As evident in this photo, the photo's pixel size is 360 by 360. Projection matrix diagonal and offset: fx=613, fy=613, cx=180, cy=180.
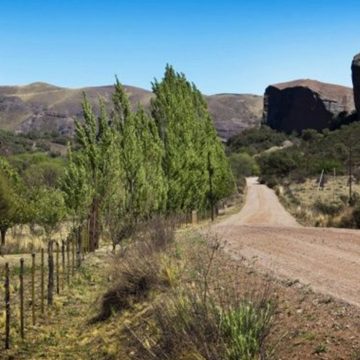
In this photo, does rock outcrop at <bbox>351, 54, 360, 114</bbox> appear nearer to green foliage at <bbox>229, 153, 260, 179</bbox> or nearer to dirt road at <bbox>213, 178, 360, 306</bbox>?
green foliage at <bbox>229, 153, 260, 179</bbox>

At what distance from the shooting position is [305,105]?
163 m

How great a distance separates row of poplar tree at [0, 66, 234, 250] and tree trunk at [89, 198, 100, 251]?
0.04 metres

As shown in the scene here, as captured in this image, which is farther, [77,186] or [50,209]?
[50,209]

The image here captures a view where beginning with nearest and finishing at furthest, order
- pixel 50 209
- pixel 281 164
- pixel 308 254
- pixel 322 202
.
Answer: pixel 308 254 < pixel 50 209 < pixel 322 202 < pixel 281 164

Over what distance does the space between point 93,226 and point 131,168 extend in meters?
3.82

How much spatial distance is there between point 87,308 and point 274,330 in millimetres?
6509

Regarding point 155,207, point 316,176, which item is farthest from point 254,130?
point 155,207

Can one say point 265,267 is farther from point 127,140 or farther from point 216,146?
point 216,146

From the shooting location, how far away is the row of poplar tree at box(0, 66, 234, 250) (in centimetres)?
2409

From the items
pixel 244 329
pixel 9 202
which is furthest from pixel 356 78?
pixel 244 329

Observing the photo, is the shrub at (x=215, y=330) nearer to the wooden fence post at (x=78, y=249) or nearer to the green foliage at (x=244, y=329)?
the green foliage at (x=244, y=329)

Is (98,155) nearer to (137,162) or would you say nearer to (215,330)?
(137,162)

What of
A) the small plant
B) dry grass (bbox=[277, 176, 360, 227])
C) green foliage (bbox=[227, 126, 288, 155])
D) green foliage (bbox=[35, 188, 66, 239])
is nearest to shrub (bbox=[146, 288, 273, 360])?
the small plant

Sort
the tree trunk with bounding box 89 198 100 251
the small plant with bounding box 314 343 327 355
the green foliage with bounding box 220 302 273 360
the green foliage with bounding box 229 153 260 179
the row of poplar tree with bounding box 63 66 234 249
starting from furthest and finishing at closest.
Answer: the green foliage with bounding box 229 153 260 179 < the row of poplar tree with bounding box 63 66 234 249 < the tree trunk with bounding box 89 198 100 251 < the small plant with bounding box 314 343 327 355 < the green foliage with bounding box 220 302 273 360
